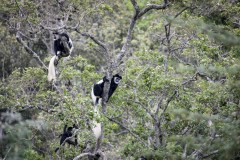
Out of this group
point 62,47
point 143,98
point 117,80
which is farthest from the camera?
point 117,80

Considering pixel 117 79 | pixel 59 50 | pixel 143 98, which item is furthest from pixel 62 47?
pixel 143 98

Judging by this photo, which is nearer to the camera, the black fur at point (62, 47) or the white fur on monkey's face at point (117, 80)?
the black fur at point (62, 47)

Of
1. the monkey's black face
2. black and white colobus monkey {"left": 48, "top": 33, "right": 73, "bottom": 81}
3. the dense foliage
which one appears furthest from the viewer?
the monkey's black face

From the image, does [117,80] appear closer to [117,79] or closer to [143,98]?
[117,79]

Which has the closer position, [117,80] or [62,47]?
[62,47]

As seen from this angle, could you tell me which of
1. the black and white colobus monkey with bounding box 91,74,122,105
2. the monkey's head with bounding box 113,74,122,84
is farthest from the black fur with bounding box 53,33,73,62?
the monkey's head with bounding box 113,74,122,84

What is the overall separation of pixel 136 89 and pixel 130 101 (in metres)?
0.21

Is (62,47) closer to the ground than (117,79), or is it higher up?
higher up

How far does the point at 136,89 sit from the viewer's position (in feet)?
18.7

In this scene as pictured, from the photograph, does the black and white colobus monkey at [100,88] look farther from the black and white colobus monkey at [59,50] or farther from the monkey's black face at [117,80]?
the black and white colobus monkey at [59,50]

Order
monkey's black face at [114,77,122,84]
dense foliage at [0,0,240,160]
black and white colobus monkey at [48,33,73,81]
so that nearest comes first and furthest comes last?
dense foliage at [0,0,240,160], black and white colobus monkey at [48,33,73,81], monkey's black face at [114,77,122,84]

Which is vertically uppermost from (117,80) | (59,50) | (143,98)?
(59,50)

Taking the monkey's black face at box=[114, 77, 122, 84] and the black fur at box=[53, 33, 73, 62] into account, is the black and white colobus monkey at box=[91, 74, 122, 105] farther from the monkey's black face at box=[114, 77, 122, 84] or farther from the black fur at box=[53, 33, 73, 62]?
the black fur at box=[53, 33, 73, 62]

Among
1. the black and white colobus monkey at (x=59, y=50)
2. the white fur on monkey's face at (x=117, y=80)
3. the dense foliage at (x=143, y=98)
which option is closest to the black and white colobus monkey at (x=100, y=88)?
the white fur on monkey's face at (x=117, y=80)
